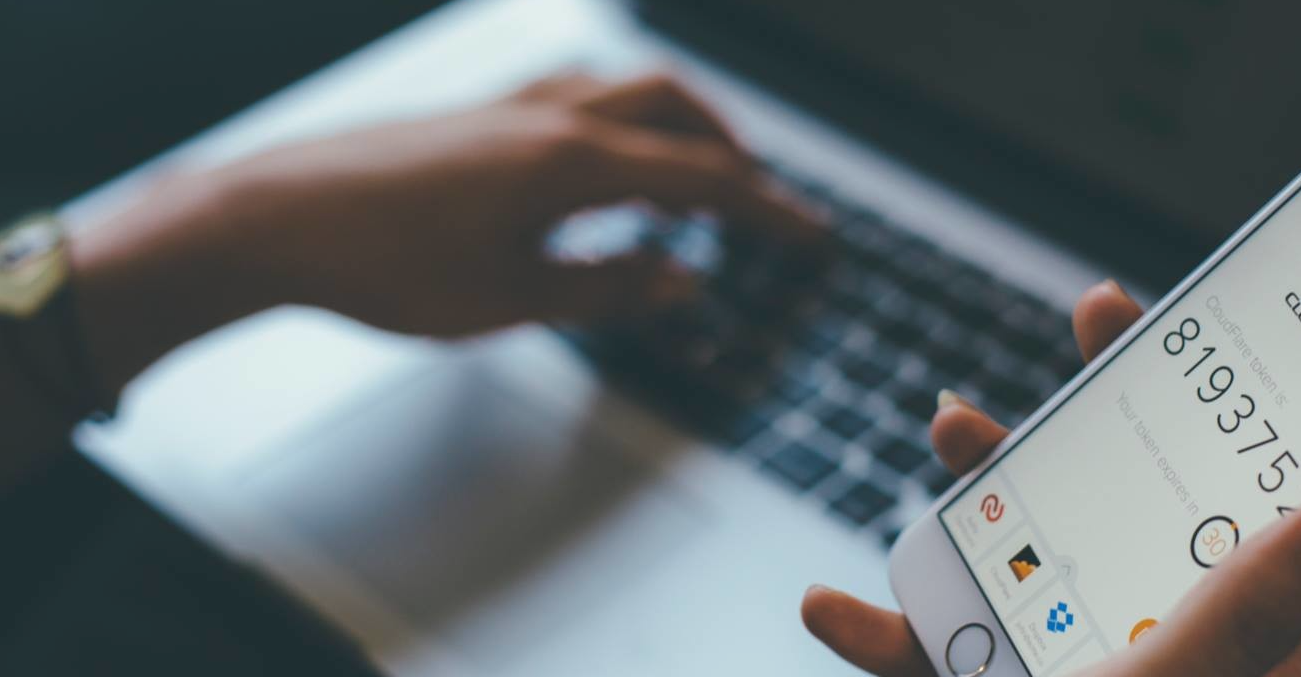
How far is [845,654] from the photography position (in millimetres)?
388

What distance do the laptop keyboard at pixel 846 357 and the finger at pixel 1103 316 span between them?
118mm

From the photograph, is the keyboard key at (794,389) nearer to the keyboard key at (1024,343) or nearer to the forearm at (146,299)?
the keyboard key at (1024,343)

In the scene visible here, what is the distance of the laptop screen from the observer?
490 mm

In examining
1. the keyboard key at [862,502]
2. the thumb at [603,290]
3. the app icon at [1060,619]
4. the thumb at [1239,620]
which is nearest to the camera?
the thumb at [1239,620]

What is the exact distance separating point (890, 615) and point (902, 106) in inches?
13.4

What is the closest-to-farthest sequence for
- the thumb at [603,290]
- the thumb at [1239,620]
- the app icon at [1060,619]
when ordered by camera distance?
the thumb at [1239,620], the app icon at [1060,619], the thumb at [603,290]

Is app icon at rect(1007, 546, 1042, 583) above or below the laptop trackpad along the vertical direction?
above

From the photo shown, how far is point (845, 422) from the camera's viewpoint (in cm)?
51

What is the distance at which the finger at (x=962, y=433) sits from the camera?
1.26 ft

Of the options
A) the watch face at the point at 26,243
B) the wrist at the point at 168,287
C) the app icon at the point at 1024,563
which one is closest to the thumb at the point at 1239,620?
the app icon at the point at 1024,563

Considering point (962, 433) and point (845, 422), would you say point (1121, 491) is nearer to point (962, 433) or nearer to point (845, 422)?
point (962, 433)

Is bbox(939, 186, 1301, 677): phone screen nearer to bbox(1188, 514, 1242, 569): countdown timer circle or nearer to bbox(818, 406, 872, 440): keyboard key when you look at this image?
bbox(1188, 514, 1242, 569): countdown timer circle

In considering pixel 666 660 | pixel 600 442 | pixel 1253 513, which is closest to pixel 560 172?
pixel 600 442

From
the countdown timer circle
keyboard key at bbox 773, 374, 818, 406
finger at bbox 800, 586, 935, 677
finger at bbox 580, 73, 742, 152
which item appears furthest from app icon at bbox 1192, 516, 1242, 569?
finger at bbox 580, 73, 742, 152
